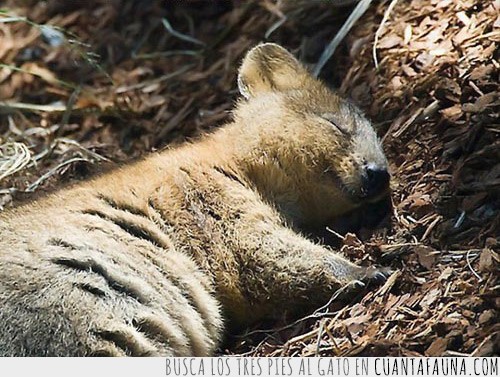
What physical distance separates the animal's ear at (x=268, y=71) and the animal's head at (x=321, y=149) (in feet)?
0.50

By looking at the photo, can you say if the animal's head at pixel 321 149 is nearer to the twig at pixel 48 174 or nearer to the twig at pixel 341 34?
the twig at pixel 341 34

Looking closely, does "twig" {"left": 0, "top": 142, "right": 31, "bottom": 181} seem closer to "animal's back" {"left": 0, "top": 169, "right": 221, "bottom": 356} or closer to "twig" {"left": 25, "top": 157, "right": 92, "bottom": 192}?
"twig" {"left": 25, "top": 157, "right": 92, "bottom": 192}

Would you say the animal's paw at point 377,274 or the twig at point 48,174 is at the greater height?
the animal's paw at point 377,274

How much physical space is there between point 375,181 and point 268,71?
1240 mm

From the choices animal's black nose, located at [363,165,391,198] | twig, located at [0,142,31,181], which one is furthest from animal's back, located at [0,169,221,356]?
twig, located at [0,142,31,181]

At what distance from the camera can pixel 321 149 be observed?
19.9 feet

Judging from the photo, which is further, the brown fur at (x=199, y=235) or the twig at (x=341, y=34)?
the twig at (x=341, y=34)

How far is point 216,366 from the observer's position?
4.89 m

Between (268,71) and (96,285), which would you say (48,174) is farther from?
(96,285)

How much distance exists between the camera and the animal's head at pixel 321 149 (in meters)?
5.94

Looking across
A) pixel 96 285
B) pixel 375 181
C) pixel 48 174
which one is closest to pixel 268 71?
pixel 375 181

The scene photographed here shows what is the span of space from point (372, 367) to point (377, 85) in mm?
2555

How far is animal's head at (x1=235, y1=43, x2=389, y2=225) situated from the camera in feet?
19.5

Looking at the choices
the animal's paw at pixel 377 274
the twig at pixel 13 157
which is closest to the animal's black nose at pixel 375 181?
the animal's paw at pixel 377 274
